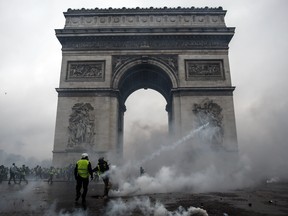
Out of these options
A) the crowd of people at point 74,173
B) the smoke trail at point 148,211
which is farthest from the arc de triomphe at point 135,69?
the smoke trail at point 148,211

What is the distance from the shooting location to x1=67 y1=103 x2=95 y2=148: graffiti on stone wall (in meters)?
21.9

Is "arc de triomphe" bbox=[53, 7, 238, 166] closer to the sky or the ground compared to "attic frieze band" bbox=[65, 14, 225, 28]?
closer to the ground

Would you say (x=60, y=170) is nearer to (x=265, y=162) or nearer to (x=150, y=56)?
(x=150, y=56)

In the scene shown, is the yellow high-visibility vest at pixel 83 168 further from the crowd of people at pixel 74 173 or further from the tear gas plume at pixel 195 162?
the tear gas plume at pixel 195 162

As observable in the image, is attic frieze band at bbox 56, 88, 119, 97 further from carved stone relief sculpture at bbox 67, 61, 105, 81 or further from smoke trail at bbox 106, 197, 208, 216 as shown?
smoke trail at bbox 106, 197, 208, 216

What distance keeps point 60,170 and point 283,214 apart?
1805 cm

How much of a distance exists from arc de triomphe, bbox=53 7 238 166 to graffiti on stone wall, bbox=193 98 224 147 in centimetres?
8

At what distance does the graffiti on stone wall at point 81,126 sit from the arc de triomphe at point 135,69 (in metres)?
0.08

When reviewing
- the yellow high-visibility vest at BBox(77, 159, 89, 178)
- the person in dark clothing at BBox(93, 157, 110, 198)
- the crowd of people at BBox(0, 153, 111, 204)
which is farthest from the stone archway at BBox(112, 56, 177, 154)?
the yellow high-visibility vest at BBox(77, 159, 89, 178)

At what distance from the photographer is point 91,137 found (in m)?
22.0

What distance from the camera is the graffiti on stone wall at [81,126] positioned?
A: 21859mm

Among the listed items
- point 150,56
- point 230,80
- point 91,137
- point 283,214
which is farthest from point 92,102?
point 283,214

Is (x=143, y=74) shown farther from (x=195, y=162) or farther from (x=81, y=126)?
(x=195, y=162)

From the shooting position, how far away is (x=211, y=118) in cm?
2219
